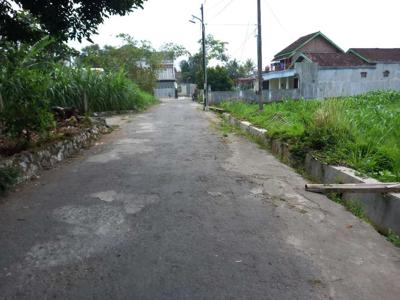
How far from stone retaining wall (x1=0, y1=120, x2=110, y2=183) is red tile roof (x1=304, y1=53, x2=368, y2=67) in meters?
27.7

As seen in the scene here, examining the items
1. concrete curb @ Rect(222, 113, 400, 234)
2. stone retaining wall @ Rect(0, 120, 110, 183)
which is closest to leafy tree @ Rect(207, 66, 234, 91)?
stone retaining wall @ Rect(0, 120, 110, 183)

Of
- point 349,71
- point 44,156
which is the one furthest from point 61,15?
point 349,71

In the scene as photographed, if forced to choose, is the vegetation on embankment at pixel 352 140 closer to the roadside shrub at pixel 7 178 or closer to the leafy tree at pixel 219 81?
the roadside shrub at pixel 7 178

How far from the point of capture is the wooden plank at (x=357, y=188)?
4.64m

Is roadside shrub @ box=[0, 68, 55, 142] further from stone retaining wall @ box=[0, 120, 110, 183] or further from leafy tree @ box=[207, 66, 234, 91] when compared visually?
leafy tree @ box=[207, 66, 234, 91]

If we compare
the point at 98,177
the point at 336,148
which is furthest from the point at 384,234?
the point at 98,177

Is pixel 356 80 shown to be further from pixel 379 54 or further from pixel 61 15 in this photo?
pixel 61 15

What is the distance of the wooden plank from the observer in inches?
183

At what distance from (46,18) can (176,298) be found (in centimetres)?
576

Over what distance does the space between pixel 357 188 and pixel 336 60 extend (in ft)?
105

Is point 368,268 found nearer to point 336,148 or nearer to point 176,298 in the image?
point 176,298

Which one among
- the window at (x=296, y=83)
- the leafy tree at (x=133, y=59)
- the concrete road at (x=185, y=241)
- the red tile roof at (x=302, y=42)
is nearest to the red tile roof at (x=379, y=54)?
the red tile roof at (x=302, y=42)

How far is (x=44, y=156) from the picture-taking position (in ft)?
23.9

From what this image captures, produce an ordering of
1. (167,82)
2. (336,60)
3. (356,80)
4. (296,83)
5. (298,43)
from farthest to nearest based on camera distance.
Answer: (167,82) → (298,43) → (296,83) → (336,60) → (356,80)
